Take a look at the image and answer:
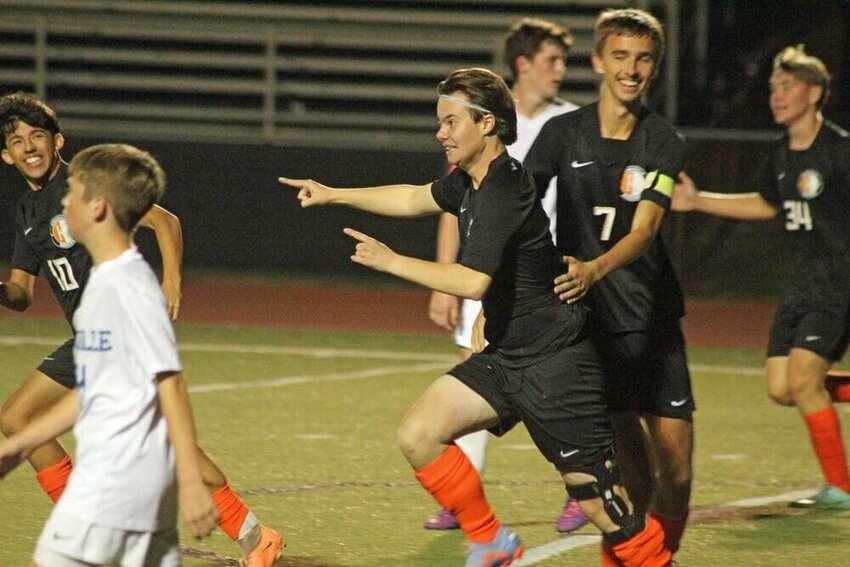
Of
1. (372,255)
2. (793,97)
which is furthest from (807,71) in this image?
(372,255)

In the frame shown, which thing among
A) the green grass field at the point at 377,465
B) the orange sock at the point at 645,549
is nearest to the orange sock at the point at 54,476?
the green grass field at the point at 377,465

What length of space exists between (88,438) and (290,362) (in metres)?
7.67

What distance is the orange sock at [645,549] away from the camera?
16.8ft

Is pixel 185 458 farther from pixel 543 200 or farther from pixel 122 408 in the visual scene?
pixel 543 200

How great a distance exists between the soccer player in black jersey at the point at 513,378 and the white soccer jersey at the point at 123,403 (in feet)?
4.38

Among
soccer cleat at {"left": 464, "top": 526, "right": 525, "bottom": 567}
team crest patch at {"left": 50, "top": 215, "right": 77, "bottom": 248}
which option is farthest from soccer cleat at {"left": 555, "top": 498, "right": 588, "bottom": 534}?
team crest patch at {"left": 50, "top": 215, "right": 77, "bottom": 248}

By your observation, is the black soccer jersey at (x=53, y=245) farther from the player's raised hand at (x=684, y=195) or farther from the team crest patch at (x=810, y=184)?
the team crest patch at (x=810, y=184)

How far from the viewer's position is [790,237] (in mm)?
7484

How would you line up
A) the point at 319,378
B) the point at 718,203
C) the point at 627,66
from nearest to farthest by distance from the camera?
1. the point at 627,66
2. the point at 718,203
3. the point at 319,378

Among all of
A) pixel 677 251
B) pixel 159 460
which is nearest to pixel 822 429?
pixel 159 460

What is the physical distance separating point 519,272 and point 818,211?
270 centimetres

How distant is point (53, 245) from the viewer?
18.7 feet

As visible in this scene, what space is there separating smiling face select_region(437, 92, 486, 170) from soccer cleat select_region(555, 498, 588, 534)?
2.07 m

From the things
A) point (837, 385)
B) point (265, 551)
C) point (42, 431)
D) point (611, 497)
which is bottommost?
point (265, 551)
